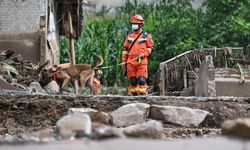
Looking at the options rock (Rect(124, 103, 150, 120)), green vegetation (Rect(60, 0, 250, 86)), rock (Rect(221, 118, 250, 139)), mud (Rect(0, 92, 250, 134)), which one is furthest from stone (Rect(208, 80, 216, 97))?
green vegetation (Rect(60, 0, 250, 86))

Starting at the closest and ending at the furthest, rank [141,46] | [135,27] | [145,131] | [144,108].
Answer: [145,131] < [144,108] < [135,27] < [141,46]

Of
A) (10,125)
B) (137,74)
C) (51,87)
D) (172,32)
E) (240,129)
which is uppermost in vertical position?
(172,32)

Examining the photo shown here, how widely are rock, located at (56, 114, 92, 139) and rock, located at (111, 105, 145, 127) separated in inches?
124

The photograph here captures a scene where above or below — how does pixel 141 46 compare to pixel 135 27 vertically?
below

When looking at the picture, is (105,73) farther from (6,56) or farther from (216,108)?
(216,108)

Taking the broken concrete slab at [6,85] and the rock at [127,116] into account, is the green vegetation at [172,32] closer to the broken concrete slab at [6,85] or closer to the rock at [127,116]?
the broken concrete slab at [6,85]

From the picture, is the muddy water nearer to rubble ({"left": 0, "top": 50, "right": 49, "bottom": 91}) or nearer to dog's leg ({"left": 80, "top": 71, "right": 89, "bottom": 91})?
rubble ({"left": 0, "top": 50, "right": 49, "bottom": 91})

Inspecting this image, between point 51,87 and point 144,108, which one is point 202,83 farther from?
point 144,108

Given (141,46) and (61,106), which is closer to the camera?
(61,106)

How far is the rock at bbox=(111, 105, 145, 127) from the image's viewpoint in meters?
6.90

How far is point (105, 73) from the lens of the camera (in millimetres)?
24750

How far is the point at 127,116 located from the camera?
277 inches

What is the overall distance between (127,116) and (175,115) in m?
0.83

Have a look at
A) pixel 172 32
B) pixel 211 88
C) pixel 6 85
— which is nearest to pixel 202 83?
pixel 211 88
